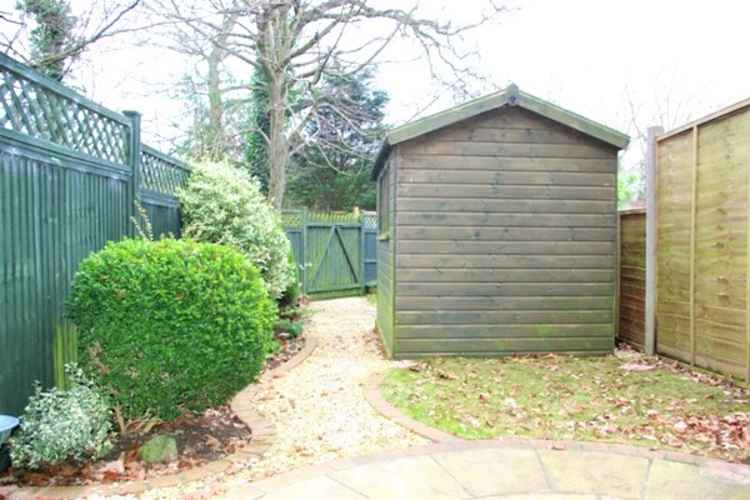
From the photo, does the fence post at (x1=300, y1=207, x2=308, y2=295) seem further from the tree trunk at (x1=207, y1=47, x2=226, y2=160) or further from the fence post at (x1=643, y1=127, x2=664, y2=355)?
the fence post at (x1=643, y1=127, x2=664, y2=355)

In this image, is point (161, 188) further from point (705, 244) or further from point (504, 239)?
point (705, 244)

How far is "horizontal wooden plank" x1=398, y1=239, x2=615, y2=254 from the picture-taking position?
19.8 feet

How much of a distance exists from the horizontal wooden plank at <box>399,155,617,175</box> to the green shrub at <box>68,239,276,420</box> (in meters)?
3.10

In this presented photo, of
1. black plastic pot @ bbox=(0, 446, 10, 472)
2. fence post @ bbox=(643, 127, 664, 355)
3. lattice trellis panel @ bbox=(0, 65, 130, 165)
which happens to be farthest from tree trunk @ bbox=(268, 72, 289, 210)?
black plastic pot @ bbox=(0, 446, 10, 472)

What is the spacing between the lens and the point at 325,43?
1166cm

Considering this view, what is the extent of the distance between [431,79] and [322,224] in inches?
150

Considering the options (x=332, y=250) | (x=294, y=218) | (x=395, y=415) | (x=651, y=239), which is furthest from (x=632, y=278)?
(x=332, y=250)

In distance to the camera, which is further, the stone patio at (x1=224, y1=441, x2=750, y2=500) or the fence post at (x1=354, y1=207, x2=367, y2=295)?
the fence post at (x1=354, y1=207, x2=367, y2=295)

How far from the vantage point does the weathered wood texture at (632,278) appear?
6414mm

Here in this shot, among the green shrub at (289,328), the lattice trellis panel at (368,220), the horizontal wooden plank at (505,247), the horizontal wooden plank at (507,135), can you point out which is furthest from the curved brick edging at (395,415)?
the lattice trellis panel at (368,220)

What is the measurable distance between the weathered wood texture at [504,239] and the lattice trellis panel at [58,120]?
9.10 ft

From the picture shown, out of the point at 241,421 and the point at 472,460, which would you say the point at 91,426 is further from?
the point at 472,460

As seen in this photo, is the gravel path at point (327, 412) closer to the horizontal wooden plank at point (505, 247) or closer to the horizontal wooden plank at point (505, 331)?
the horizontal wooden plank at point (505, 331)

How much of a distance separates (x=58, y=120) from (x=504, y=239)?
433 cm
